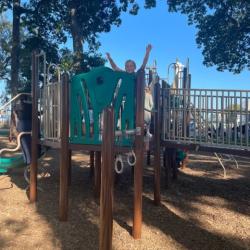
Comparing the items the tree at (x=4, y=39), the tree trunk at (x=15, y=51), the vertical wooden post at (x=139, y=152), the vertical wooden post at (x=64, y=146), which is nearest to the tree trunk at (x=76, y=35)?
the tree trunk at (x=15, y=51)

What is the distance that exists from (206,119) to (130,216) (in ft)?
6.62

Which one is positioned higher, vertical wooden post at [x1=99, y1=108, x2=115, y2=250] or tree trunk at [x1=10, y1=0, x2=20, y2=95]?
tree trunk at [x1=10, y1=0, x2=20, y2=95]

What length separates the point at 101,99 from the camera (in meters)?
5.51

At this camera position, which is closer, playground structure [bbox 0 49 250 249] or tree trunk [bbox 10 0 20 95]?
playground structure [bbox 0 49 250 249]

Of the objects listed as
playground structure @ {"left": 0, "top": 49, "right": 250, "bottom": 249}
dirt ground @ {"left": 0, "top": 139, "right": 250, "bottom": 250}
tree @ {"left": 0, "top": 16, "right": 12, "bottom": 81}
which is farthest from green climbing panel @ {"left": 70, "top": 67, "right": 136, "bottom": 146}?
tree @ {"left": 0, "top": 16, "right": 12, "bottom": 81}

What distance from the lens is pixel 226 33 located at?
20.8 meters

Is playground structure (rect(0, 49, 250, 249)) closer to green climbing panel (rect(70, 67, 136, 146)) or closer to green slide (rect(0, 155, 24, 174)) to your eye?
green climbing panel (rect(70, 67, 136, 146))

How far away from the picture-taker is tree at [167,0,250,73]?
20266 millimetres

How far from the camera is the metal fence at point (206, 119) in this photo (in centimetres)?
595

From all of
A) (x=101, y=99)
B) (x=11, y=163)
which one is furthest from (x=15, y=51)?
(x=101, y=99)

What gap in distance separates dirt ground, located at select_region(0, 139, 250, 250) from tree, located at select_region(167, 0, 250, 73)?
12.8m

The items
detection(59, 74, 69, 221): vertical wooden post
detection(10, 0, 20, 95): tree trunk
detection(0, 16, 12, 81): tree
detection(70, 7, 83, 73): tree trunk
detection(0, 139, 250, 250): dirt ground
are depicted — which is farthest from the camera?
detection(0, 16, 12, 81): tree

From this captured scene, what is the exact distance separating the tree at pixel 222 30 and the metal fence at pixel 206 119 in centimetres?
1434

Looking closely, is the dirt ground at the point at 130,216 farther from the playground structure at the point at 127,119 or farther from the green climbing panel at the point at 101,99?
the green climbing panel at the point at 101,99
